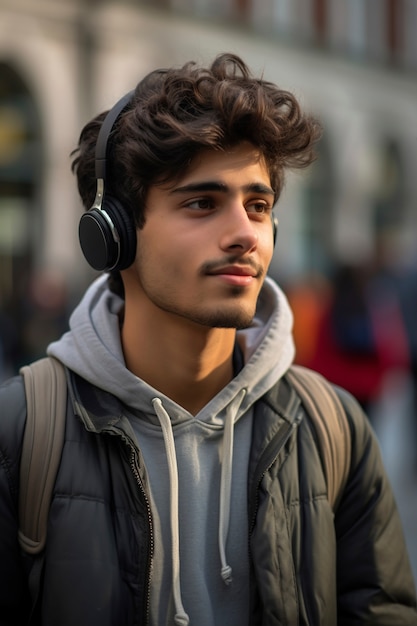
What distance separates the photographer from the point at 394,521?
7.86 ft

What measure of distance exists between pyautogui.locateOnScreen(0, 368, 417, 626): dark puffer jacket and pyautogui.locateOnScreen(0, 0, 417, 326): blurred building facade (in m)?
11.1

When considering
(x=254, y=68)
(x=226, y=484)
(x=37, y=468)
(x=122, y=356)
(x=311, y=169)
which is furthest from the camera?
(x=254, y=68)

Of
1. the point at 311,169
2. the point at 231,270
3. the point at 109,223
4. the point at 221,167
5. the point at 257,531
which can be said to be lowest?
the point at 257,531

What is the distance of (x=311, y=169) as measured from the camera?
4059 millimetres

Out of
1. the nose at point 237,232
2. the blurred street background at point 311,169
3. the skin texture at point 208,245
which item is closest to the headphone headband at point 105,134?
the skin texture at point 208,245

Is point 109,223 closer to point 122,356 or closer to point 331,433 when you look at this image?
point 122,356

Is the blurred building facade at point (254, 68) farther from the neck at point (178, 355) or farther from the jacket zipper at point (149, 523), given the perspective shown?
the jacket zipper at point (149, 523)

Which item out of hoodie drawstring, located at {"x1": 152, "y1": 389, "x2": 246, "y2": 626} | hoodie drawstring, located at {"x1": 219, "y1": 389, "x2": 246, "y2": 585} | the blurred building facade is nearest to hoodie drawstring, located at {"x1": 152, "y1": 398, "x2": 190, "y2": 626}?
hoodie drawstring, located at {"x1": 152, "y1": 389, "x2": 246, "y2": 626}

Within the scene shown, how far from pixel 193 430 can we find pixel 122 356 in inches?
10.3

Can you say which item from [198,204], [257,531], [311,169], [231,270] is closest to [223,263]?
[231,270]

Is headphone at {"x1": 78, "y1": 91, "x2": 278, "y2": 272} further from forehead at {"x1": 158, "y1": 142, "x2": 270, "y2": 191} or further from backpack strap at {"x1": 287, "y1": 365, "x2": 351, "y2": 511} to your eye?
backpack strap at {"x1": 287, "y1": 365, "x2": 351, "y2": 511}

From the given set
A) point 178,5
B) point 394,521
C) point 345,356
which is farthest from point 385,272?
point 178,5

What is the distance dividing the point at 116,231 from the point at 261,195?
1.17 ft

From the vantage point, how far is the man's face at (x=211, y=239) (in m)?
2.14
